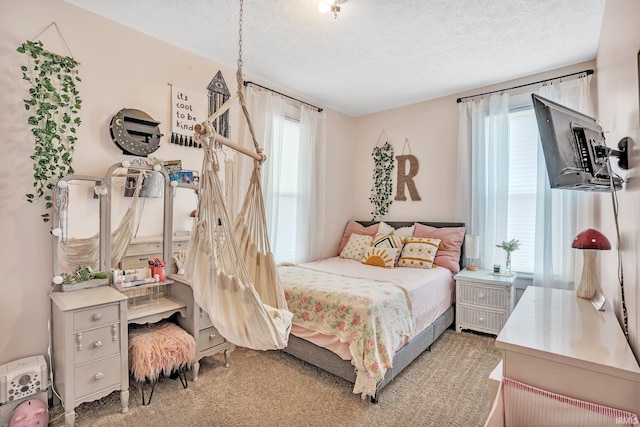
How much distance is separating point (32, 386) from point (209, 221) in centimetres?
146

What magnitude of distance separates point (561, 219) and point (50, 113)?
4.23 m

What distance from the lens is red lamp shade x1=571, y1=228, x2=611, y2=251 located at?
1619 mm

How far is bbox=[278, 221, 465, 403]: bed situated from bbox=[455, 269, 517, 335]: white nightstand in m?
0.12

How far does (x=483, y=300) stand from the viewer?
2957mm

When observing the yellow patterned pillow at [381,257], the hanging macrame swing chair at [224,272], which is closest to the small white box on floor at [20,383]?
the hanging macrame swing chair at [224,272]

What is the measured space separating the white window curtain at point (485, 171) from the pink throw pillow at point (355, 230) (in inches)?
43.7

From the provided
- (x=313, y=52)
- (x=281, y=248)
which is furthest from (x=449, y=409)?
(x=313, y=52)

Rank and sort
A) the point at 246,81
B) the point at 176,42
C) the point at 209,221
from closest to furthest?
the point at 209,221 → the point at 176,42 → the point at 246,81

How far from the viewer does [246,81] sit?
308 cm

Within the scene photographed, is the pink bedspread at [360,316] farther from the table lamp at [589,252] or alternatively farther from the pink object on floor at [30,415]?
the pink object on floor at [30,415]

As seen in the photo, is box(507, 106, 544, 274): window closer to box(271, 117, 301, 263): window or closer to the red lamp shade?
the red lamp shade

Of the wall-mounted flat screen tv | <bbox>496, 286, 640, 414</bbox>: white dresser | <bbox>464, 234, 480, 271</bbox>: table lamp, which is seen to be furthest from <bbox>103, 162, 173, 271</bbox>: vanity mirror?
<bbox>464, 234, 480, 271</bbox>: table lamp

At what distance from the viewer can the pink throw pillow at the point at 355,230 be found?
Result: 4105mm

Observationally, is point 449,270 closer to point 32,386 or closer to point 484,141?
point 484,141
